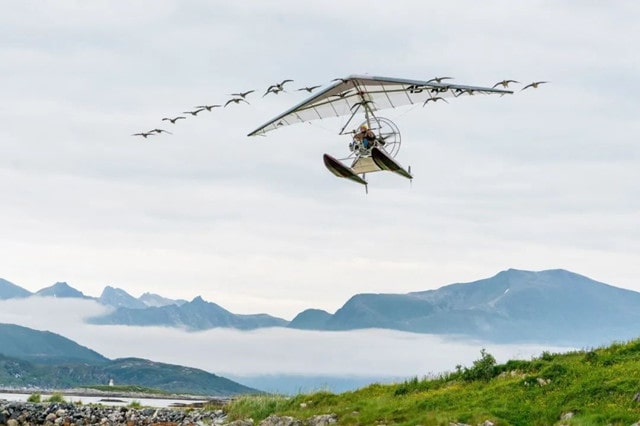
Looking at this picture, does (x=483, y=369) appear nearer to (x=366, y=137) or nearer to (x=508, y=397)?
(x=508, y=397)

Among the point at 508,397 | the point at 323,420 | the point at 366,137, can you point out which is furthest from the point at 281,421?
the point at 366,137

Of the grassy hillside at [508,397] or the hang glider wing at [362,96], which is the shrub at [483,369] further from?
the hang glider wing at [362,96]

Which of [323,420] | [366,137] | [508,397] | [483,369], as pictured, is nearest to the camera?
[508,397]

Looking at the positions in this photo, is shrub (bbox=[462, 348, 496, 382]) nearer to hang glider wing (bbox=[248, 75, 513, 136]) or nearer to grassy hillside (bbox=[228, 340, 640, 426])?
grassy hillside (bbox=[228, 340, 640, 426])

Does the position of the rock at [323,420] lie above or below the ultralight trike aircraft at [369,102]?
below

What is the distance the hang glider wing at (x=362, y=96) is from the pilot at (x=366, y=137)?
244 centimetres

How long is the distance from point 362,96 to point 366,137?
10.8ft

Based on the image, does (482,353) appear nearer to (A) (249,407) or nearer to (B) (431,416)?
(B) (431,416)

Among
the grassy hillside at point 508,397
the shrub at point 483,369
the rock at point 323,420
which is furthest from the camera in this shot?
the shrub at point 483,369

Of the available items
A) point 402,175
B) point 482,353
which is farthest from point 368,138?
point 482,353

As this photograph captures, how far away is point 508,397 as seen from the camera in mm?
37844

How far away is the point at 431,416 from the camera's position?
120ft

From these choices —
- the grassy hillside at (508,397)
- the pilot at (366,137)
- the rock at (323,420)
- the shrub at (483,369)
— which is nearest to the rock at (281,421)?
the rock at (323,420)

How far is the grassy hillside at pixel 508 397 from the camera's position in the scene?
3491 centimetres
